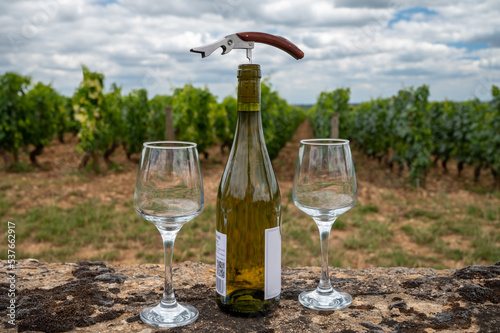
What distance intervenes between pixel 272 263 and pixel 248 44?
0.68 meters

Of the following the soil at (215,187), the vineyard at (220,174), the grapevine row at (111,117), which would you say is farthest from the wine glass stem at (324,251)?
the grapevine row at (111,117)

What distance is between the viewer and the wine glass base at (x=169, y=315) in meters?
1.31

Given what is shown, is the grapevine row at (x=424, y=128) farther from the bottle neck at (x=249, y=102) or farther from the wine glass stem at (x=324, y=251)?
the bottle neck at (x=249, y=102)

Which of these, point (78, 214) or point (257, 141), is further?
point (78, 214)

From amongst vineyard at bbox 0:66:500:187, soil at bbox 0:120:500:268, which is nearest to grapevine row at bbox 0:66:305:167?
vineyard at bbox 0:66:500:187

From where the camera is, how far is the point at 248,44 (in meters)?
1.28

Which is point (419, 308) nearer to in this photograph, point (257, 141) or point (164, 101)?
point (257, 141)

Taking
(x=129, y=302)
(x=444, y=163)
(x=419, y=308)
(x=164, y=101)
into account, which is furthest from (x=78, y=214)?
(x=444, y=163)

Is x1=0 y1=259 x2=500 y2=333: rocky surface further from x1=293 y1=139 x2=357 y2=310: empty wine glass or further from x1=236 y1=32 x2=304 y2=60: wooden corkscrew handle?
x1=236 y1=32 x2=304 y2=60: wooden corkscrew handle

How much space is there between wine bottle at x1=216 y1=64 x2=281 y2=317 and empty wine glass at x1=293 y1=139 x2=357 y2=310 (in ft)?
0.38

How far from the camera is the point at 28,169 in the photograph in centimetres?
1166

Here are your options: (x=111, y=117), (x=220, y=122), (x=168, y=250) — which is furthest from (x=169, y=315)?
(x=220, y=122)

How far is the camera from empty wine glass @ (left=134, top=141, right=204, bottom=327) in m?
1.26

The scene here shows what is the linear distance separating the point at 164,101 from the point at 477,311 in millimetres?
14898
